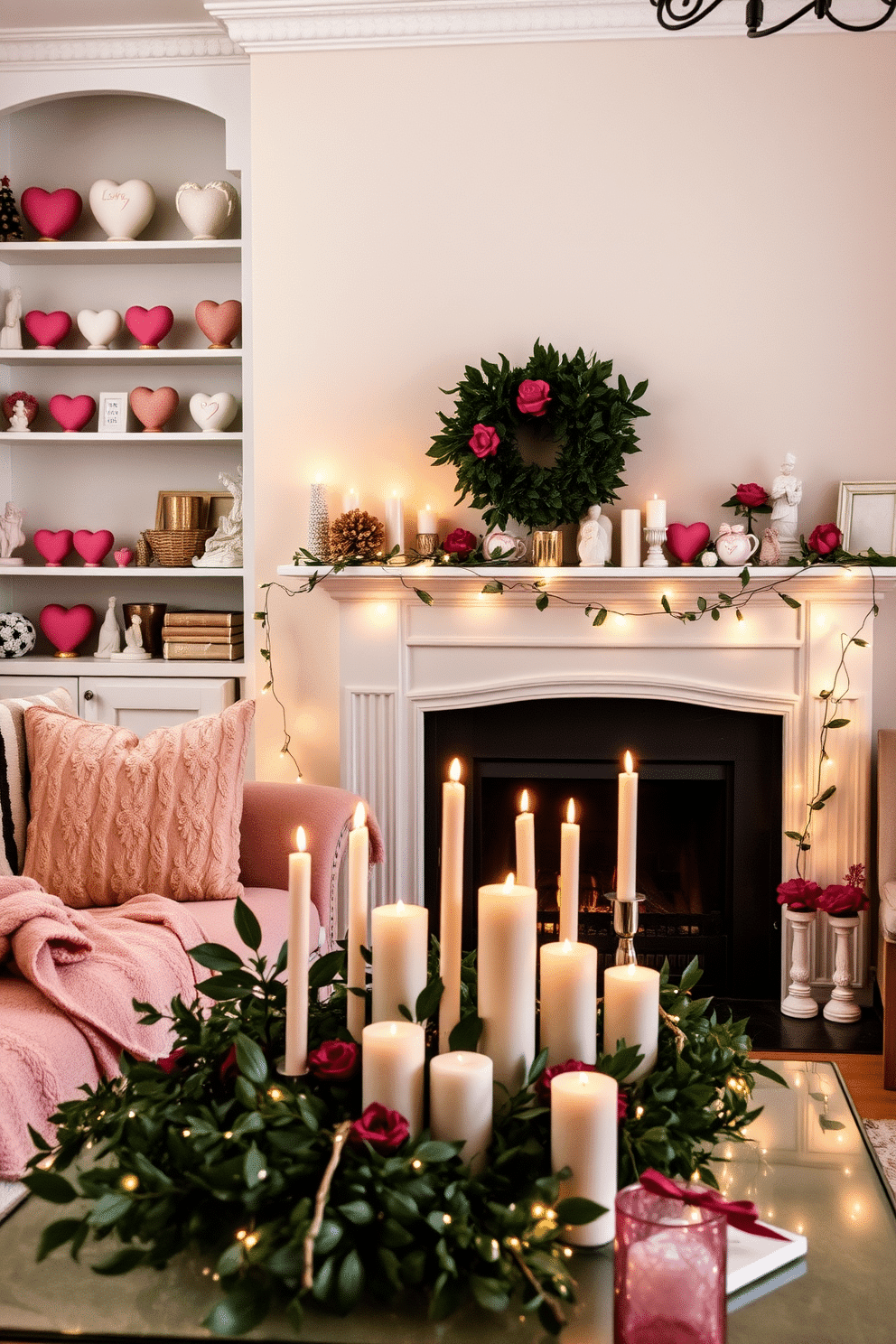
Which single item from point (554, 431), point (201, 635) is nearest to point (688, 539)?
point (554, 431)

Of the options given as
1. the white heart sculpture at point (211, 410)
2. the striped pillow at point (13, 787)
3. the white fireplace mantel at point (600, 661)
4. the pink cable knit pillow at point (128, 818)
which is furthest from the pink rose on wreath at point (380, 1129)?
the white heart sculpture at point (211, 410)

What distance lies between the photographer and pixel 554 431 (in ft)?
10.1

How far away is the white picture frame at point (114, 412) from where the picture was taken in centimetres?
364

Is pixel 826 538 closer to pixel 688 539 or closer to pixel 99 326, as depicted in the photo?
pixel 688 539

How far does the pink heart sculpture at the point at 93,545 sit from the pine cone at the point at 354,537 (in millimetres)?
954

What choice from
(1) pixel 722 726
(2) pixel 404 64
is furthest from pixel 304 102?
(1) pixel 722 726

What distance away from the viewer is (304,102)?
3184 mm

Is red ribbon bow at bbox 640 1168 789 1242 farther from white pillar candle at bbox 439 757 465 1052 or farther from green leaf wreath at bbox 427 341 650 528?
green leaf wreath at bbox 427 341 650 528

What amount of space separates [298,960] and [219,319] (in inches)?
111

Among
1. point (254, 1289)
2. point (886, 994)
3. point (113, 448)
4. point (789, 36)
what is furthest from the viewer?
point (113, 448)

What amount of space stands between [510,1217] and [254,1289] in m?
0.22

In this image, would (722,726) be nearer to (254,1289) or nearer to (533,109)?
(533,109)

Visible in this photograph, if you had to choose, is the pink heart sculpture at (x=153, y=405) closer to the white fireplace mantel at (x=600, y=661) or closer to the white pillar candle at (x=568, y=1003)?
the white fireplace mantel at (x=600, y=661)

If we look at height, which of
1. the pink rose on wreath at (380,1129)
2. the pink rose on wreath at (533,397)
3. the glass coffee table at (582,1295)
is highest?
the pink rose on wreath at (533,397)
